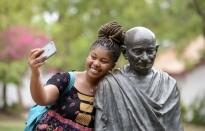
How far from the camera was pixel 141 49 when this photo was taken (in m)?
4.09

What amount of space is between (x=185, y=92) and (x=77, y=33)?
7656 mm

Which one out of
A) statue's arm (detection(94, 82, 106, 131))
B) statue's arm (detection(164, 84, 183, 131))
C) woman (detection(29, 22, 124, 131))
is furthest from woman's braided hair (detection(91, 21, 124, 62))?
statue's arm (detection(164, 84, 183, 131))

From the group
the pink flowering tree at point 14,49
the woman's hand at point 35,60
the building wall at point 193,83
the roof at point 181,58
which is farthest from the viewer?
the roof at point 181,58

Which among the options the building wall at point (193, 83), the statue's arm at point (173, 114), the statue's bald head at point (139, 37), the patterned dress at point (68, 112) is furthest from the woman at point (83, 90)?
the building wall at point (193, 83)

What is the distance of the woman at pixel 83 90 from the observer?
420cm

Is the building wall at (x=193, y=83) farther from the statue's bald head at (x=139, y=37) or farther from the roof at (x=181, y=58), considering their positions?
the statue's bald head at (x=139, y=37)

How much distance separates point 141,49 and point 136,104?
40 cm

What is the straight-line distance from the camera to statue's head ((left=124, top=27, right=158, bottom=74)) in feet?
13.4

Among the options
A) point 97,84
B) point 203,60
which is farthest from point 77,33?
point 97,84

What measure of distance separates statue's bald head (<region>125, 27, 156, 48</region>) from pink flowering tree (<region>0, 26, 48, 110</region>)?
63.9 ft

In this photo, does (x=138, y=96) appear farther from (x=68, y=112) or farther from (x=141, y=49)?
(x=68, y=112)

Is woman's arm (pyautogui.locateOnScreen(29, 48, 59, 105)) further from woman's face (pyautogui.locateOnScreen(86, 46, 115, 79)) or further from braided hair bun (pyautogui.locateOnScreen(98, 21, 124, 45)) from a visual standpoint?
braided hair bun (pyautogui.locateOnScreen(98, 21, 124, 45))

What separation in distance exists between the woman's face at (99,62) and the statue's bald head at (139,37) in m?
0.18

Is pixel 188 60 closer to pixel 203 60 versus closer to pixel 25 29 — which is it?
pixel 203 60
